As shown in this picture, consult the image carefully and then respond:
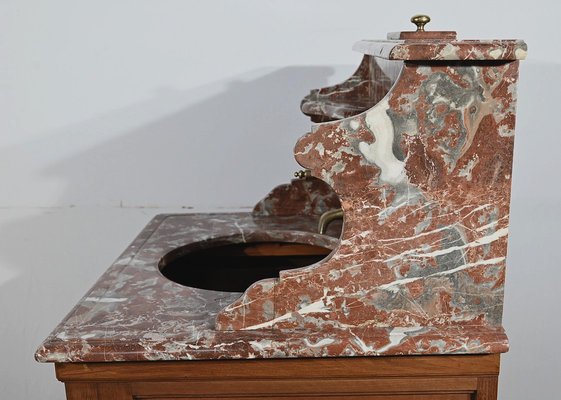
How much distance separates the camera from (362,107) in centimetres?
175

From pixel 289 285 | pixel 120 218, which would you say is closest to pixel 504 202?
pixel 289 285

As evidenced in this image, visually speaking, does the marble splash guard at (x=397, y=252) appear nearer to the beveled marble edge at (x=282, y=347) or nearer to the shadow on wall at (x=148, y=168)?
the beveled marble edge at (x=282, y=347)

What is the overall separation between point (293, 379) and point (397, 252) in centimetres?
30

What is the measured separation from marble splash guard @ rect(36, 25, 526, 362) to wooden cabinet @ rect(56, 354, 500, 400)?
0.10ft

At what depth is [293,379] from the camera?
1.20 metres

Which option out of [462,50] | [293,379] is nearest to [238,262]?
[293,379]

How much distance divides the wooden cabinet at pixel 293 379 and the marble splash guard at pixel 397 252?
0.03 meters

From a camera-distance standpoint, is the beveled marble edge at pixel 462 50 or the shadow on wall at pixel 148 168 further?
the shadow on wall at pixel 148 168

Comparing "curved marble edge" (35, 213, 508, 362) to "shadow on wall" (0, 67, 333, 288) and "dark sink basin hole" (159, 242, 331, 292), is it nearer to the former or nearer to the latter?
"dark sink basin hole" (159, 242, 331, 292)

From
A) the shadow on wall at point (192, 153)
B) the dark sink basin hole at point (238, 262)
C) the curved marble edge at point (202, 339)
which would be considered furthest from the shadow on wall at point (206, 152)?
the curved marble edge at point (202, 339)

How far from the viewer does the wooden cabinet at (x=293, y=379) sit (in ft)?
3.88

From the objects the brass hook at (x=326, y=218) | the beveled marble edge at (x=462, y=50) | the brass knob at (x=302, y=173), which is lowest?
the brass hook at (x=326, y=218)

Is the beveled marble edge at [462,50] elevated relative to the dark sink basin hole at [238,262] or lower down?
elevated

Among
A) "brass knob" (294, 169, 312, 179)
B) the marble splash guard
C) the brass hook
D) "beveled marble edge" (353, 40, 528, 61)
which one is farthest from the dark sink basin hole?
"beveled marble edge" (353, 40, 528, 61)
